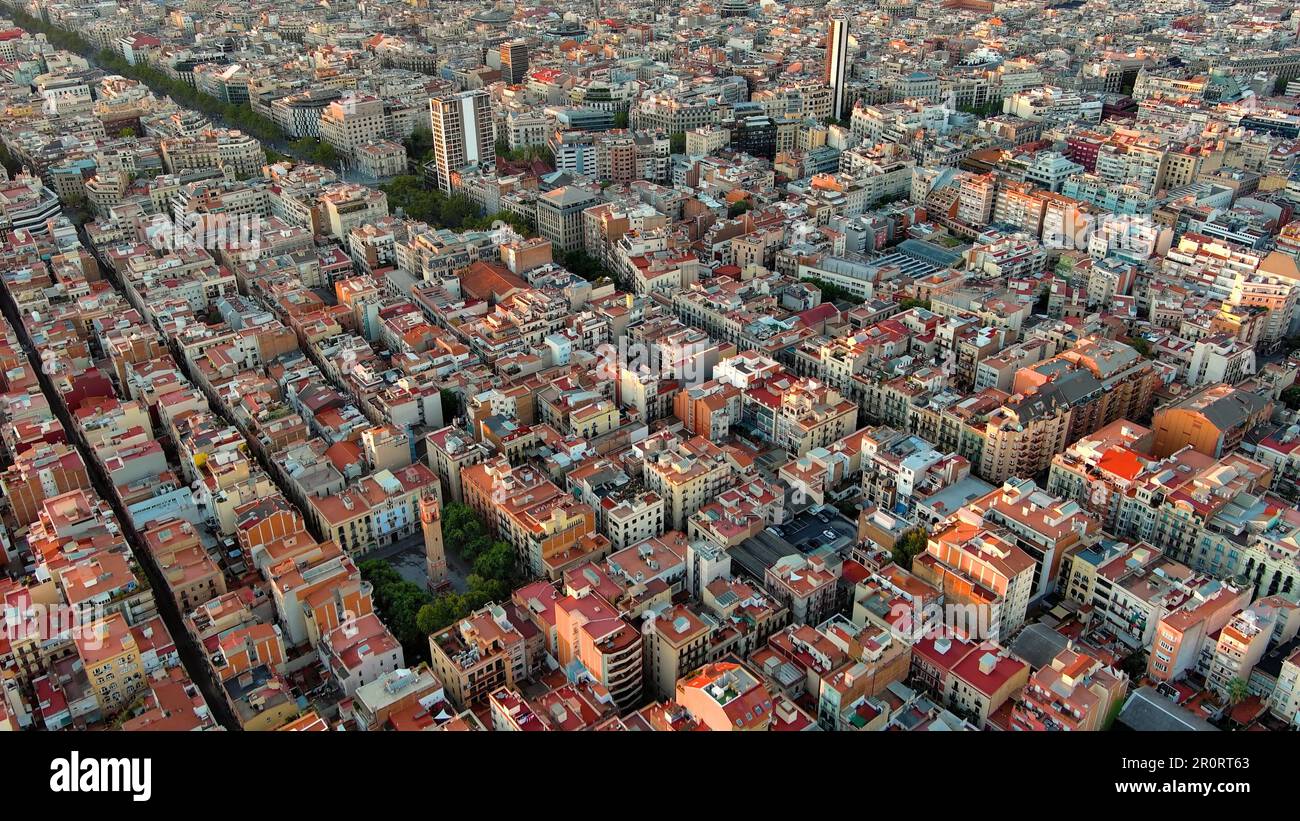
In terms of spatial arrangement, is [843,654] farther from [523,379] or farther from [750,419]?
[523,379]

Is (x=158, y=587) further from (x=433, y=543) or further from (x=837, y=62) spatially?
(x=837, y=62)

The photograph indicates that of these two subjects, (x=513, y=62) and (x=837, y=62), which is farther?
(x=513, y=62)

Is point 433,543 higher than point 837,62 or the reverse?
the reverse

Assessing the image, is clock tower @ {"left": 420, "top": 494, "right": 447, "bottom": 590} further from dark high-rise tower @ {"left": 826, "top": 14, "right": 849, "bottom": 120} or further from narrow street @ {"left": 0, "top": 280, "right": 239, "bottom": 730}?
dark high-rise tower @ {"left": 826, "top": 14, "right": 849, "bottom": 120}

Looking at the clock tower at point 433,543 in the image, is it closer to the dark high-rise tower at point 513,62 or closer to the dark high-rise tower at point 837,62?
the dark high-rise tower at point 837,62

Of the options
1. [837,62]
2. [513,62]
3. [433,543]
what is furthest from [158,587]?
[513,62]

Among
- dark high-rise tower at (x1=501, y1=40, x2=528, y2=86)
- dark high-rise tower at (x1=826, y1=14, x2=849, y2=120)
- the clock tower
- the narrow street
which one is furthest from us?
dark high-rise tower at (x1=501, y1=40, x2=528, y2=86)

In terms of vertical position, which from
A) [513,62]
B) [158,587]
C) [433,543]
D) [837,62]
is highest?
[837,62]

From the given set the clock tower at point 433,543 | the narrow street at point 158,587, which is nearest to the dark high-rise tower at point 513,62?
the narrow street at point 158,587

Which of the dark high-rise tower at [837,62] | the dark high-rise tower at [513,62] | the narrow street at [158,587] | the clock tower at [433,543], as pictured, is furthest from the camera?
the dark high-rise tower at [513,62]

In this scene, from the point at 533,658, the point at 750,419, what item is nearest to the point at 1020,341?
the point at 750,419

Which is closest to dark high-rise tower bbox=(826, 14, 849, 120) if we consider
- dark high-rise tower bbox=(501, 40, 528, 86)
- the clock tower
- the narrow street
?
dark high-rise tower bbox=(501, 40, 528, 86)
